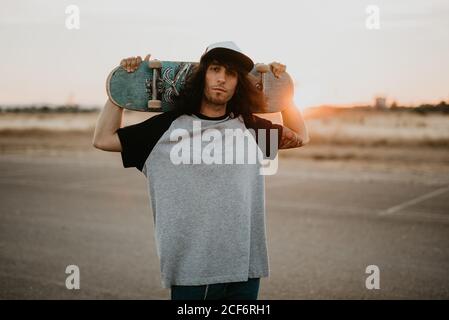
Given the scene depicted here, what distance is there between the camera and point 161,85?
8.66 ft

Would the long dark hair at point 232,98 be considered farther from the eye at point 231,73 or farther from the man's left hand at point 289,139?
the man's left hand at point 289,139

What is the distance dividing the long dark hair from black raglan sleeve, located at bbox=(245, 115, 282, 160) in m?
0.03

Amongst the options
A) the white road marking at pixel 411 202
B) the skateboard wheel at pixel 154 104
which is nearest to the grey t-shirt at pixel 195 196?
the skateboard wheel at pixel 154 104

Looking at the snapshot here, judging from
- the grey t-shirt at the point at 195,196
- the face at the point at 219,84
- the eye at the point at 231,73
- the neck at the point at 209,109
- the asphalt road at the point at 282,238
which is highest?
the eye at the point at 231,73

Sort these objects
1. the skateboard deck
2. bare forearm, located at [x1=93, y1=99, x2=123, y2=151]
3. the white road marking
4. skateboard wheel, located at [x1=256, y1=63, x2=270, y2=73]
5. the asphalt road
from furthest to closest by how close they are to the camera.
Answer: the white road marking → the asphalt road → skateboard wheel, located at [x1=256, y1=63, x2=270, y2=73] → the skateboard deck → bare forearm, located at [x1=93, y1=99, x2=123, y2=151]

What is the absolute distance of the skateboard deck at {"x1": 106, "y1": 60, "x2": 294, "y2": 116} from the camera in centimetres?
256

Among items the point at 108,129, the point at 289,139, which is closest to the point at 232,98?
the point at 289,139

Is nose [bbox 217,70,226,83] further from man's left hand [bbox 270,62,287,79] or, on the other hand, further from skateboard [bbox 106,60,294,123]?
man's left hand [bbox 270,62,287,79]

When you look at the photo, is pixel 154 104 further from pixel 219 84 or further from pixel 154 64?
pixel 219 84

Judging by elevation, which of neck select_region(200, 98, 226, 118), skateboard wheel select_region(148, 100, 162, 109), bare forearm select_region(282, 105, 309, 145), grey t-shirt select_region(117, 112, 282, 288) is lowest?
grey t-shirt select_region(117, 112, 282, 288)

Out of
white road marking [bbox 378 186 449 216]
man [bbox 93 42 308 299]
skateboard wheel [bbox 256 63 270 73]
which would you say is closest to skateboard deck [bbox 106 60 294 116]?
skateboard wheel [bbox 256 63 270 73]

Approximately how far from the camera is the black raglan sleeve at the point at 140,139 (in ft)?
7.65
